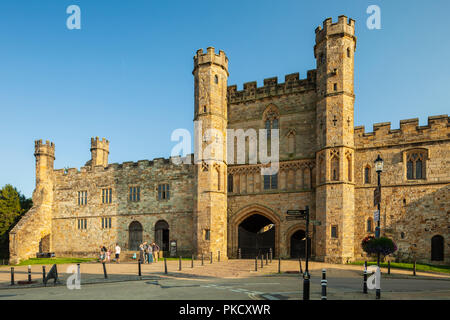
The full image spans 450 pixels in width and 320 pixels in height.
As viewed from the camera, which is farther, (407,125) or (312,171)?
(312,171)

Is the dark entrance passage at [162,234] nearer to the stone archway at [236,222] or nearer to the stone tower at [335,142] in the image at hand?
the stone archway at [236,222]

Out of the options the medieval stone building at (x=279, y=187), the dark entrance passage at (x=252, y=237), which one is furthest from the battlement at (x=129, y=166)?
the dark entrance passage at (x=252, y=237)

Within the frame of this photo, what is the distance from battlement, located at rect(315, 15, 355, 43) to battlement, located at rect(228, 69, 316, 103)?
3.03m

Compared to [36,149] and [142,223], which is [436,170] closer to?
[142,223]

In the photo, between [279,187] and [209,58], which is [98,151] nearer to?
[209,58]

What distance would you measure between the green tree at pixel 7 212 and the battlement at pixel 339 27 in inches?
1318

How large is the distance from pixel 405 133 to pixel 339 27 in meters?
8.68

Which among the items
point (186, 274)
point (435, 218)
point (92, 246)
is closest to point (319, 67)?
point (435, 218)

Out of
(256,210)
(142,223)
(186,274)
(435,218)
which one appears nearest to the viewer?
(186,274)

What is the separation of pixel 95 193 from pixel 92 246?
5.05 metres

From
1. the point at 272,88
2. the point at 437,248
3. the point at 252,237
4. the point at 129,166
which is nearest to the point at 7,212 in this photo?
the point at 129,166

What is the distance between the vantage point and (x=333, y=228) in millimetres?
23047

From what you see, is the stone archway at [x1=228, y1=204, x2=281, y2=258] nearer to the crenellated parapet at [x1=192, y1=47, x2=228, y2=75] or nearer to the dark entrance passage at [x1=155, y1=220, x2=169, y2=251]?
the dark entrance passage at [x1=155, y1=220, x2=169, y2=251]

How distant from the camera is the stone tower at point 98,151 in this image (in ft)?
121
